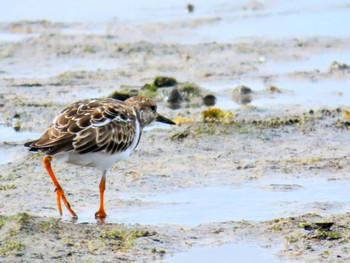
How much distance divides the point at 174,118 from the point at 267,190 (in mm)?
2260

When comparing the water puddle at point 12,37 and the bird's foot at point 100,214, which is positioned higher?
the water puddle at point 12,37

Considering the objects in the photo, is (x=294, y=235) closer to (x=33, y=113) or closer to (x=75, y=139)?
(x=75, y=139)

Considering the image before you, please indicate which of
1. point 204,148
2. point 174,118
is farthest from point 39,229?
point 174,118

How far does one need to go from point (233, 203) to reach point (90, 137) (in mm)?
1199

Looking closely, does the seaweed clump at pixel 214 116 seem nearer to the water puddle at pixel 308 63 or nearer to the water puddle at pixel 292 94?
the water puddle at pixel 292 94

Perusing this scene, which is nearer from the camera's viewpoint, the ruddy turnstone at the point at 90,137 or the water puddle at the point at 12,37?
the ruddy turnstone at the point at 90,137

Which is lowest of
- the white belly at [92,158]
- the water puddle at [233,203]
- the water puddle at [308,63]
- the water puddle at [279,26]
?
the water puddle at [233,203]

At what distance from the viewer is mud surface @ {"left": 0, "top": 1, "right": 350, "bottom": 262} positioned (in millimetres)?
6402

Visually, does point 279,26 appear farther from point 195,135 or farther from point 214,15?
point 195,135

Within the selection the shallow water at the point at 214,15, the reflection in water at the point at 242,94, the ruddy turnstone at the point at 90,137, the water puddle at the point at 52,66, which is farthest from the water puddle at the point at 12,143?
the shallow water at the point at 214,15

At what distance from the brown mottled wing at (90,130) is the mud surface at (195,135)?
1.60 feet

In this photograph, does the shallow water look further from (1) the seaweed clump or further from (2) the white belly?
(2) the white belly

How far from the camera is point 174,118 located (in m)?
9.70

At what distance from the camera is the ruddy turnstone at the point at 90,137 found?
6.89 metres
